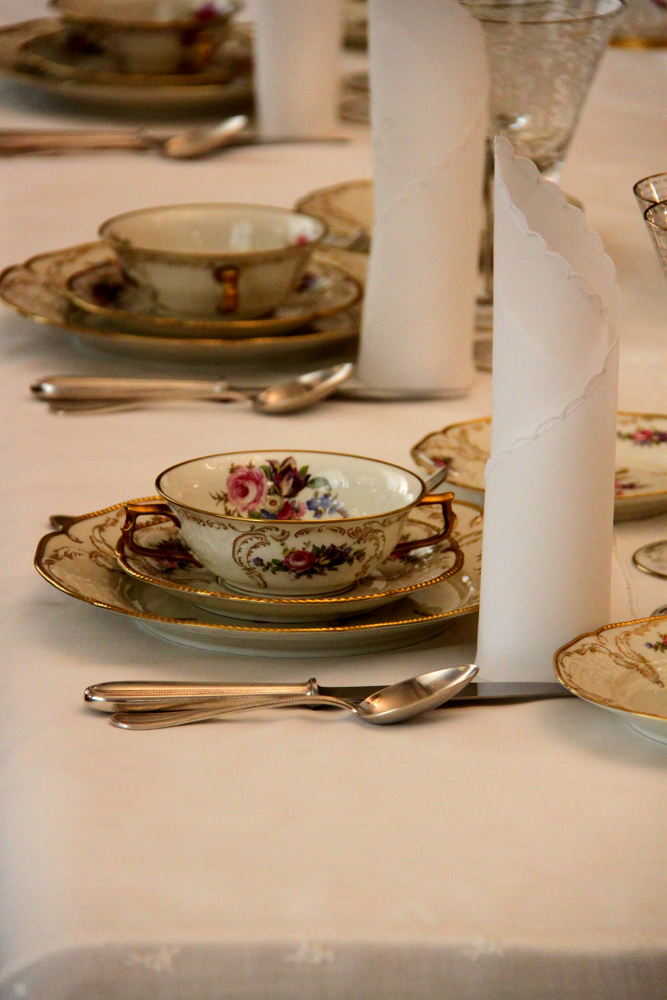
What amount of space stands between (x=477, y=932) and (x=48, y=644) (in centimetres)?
26

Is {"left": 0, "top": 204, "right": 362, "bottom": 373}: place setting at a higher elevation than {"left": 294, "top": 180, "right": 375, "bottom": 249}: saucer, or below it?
higher

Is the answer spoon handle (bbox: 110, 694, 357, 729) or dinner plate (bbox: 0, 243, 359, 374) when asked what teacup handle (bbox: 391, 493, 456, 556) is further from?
dinner plate (bbox: 0, 243, 359, 374)

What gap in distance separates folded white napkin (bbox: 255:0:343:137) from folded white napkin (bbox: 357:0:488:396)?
0.69 m

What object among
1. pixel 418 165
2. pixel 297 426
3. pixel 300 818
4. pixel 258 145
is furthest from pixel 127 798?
pixel 258 145

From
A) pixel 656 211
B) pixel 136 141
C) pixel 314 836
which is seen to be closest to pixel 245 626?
pixel 314 836

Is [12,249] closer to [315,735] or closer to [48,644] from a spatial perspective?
[48,644]

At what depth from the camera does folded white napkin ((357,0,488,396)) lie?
33.5 inches

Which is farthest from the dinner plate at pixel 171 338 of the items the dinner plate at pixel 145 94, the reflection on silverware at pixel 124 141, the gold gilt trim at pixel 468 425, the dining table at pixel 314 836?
the dinner plate at pixel 145 94

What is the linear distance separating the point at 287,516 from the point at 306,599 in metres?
0.08

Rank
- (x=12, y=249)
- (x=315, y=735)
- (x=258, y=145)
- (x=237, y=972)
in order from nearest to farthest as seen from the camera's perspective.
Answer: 1. (x=237, y=972)
2. (x=315, y=735)
3. (x=12, y=249)
4. (x=258, y=145)

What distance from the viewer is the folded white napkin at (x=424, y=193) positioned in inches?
33.5

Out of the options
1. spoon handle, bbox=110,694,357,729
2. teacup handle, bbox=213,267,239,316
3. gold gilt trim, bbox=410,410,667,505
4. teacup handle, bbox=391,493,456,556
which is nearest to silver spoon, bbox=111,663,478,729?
spoon handle, bbox=110,694,357,729

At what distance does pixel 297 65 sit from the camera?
1.60m

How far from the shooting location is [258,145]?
1640 millimetres
